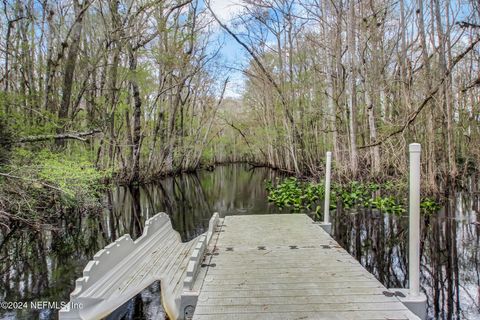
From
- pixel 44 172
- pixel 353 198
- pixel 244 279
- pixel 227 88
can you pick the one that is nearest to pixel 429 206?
pixel 353 198

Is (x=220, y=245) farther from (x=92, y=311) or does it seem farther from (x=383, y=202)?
(x=383, y=202)

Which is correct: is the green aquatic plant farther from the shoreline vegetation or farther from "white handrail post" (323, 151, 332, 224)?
"white handrail post" (323, 151, 332, 224)

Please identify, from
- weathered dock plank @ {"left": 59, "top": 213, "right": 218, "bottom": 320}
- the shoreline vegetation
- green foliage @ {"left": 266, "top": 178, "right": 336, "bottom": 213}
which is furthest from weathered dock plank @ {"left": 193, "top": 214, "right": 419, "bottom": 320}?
green foliage @ {"left": 266, "top": 178, "right": 336, "bottom": 213}

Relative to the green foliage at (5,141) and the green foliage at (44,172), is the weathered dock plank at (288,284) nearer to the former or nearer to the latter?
the green foliage at (44,172)

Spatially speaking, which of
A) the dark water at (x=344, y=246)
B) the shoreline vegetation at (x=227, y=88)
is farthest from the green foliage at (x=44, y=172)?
the dark water at (x=344, y=246)

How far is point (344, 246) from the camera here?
618cm

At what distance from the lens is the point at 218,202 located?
499 inches

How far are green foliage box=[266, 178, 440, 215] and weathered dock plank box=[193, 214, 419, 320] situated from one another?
15.0ft

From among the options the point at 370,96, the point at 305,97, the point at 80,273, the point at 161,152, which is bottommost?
the point at 80,273

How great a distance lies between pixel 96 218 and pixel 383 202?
8638 mm

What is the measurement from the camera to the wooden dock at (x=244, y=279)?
2.80 meters

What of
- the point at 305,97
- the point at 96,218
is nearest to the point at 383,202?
the point at 96,218

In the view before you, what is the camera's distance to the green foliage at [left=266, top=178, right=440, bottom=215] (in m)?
8.85

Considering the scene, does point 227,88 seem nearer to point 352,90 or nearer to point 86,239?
point 352,90
